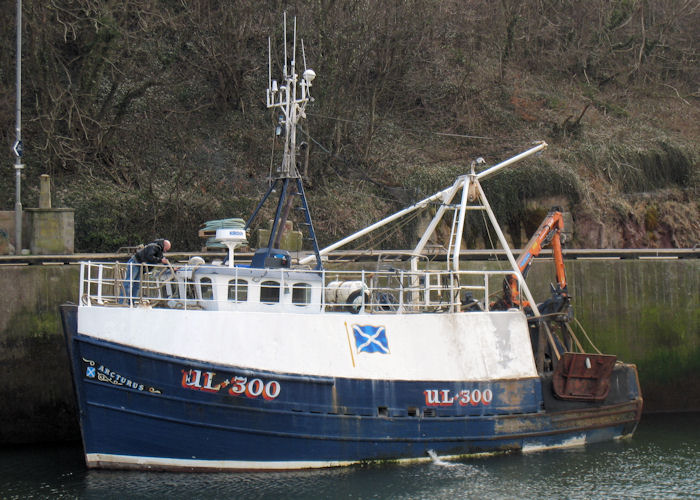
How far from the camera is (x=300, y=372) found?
38.7 ft

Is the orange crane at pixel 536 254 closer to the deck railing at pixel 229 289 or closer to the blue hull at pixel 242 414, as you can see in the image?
the deck railing at pixel 229 289

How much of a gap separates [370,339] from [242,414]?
2300 mm

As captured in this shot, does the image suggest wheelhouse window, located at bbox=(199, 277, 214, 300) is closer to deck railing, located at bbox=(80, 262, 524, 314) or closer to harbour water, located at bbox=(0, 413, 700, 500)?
deck railing, located at bbox=(80, 262, 524, 314)

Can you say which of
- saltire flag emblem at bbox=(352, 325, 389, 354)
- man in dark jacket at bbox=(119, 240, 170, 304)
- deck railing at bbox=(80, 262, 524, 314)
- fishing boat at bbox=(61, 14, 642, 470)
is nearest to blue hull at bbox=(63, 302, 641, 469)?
fishing boat at bbox=(61, 14, 642, 470)

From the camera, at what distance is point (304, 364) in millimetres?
11859

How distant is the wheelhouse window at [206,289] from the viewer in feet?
40.1

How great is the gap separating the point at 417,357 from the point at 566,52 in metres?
21.8

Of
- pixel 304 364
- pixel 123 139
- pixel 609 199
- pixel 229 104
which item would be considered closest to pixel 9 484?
pixel 304 364

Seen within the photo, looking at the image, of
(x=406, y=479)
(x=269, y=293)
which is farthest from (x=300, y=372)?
(x=406, y=479)

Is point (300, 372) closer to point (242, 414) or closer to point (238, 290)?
point (242, 414)

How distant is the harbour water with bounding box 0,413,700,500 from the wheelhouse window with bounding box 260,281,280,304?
2.63m

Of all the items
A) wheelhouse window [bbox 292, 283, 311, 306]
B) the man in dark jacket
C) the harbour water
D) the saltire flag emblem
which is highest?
the man in dark jacket

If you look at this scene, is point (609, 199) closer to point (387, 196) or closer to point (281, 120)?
point (387, 196)

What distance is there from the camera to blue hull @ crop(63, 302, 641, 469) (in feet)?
37.2
